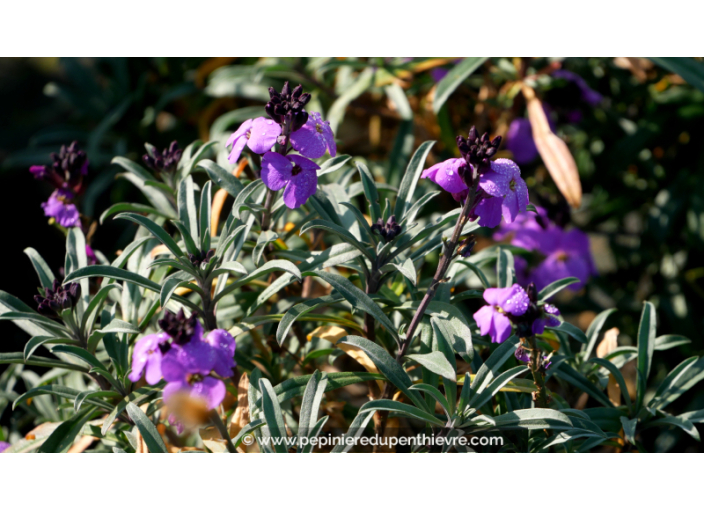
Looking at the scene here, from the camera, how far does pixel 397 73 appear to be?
186 cm

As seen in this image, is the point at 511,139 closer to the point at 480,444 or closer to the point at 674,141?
the point at 674,141

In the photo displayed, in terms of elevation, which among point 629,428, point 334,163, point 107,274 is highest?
point 334,163

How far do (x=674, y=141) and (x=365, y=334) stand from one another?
1528 mm

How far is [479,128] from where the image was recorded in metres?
2.06

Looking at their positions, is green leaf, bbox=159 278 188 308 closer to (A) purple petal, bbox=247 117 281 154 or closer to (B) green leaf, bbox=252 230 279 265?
(B) green leaf, bbox=252 230 279 265

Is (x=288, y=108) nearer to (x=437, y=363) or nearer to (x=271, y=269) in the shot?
(x=271, y=269)

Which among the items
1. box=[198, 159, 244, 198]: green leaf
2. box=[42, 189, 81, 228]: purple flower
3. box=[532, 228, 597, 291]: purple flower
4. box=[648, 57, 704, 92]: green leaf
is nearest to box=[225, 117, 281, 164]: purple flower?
box=[198, 159, 244, 198]: green leaf

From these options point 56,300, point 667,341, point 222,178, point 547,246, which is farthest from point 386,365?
point 547,246

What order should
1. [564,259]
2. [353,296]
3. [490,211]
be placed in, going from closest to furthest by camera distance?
[490,211]
[353,296]
[564,259]

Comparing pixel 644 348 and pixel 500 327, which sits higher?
pixel 500 327

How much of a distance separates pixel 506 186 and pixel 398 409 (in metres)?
0.39

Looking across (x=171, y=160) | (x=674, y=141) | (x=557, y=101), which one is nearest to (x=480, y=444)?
(x=171, y=160)

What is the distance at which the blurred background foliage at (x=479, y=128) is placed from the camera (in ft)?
6.20
